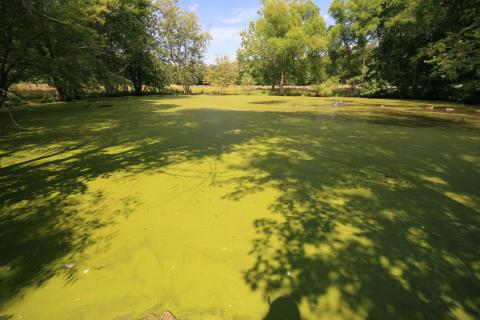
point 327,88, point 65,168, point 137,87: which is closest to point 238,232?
point 65,168

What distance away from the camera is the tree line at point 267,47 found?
26.5ft

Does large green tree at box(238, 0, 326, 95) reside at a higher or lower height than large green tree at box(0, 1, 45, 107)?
higher

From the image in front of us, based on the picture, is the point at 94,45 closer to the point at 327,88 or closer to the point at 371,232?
the point at 371,232

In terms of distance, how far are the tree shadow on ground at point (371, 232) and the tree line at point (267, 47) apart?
1983mm

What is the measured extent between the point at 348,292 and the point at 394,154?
4.13 metres

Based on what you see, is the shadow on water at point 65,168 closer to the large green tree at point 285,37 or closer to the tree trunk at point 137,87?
the tree trunk at point 137,87

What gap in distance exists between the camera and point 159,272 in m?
2.16

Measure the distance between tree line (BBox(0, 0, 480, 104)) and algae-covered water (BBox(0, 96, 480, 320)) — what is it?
2.52 meters

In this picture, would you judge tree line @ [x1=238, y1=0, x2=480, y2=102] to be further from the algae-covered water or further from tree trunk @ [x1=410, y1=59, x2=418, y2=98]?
the algae-covered water

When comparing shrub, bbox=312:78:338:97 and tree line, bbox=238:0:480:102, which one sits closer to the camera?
tree line, bbox=238:0:480:102

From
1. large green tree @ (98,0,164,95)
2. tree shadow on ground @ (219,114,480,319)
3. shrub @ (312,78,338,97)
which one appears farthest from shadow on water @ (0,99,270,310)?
shrub @ (312,78,338,97)

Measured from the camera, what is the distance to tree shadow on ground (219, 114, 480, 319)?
1866mm

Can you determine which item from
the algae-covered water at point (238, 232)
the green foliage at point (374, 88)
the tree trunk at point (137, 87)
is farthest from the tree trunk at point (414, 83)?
the tree trunk at point (137, 87)

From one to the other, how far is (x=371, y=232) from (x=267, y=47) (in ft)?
88.6
